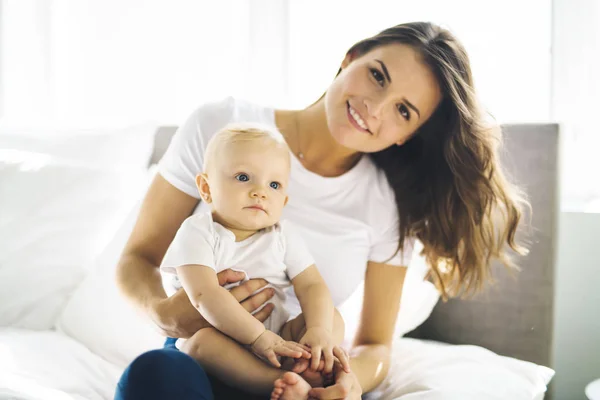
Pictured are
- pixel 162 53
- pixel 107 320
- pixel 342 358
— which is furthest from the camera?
pixel 162 53

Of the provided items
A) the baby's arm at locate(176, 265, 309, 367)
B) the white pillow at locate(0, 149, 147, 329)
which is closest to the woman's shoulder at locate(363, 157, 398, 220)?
the baby's arm at locate(176, 265, 309, 367)

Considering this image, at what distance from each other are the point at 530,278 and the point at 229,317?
101cm

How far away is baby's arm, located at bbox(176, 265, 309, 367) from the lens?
3.27ft

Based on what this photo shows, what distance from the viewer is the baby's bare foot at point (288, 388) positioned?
37.2 inches

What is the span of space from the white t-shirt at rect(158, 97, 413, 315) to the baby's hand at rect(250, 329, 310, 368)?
0.27 m

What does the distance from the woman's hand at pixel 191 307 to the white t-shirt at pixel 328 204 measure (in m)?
0.19

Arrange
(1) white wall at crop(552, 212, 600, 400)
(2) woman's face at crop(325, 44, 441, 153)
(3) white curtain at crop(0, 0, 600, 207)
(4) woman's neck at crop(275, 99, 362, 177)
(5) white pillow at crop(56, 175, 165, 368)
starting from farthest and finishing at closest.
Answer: (3) white curtain at crop(0, 0, 600, 207) → (1) white wall at crop(552, 212, 600, 400) → (5) white pillow at crop(56, 175, 165, 368) → (4) woman's neck at crop(275, 99, 362, 177) → (2) woman's face at crop(325, 44, 441, 153)

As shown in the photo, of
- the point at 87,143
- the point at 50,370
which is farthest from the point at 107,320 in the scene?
the point at 87,143

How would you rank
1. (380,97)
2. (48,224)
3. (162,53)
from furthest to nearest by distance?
(162,53)
(48,224)
(380,97)

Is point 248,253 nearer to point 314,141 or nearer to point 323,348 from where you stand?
point 323,348

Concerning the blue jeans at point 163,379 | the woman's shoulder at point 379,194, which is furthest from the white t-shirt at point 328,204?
the blue jeans at point 163,379

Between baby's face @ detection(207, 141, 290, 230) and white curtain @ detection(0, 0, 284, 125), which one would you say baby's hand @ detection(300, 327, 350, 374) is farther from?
white curtain @ detection(0, 0, 284, 125)

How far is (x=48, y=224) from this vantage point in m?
1.74

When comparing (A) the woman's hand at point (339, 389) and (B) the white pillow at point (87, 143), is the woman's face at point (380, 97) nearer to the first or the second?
(A) the woman's hand at point (339, 389)
